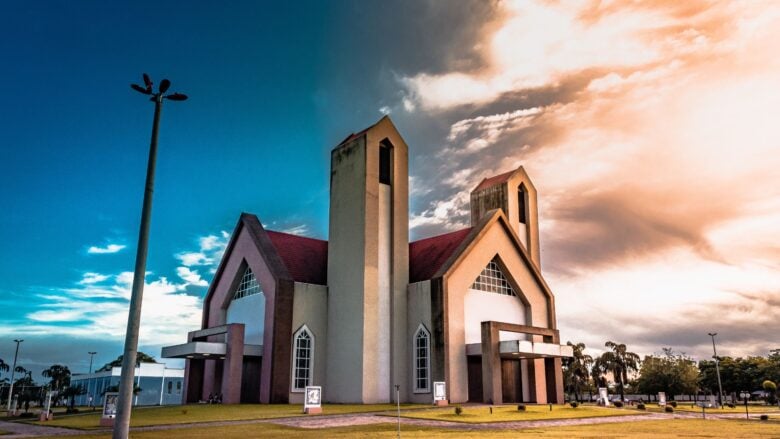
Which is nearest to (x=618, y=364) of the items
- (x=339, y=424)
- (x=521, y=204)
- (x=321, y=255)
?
(x=521, y=204)

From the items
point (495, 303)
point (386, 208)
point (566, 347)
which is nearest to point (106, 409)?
point (386, 208)

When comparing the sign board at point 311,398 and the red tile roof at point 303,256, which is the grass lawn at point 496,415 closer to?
the sign board at point 311,398

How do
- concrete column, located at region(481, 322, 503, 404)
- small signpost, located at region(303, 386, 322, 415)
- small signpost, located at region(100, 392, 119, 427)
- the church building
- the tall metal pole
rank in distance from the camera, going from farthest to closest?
the church building → concrete column, located at region(481, 322, 503, 404) → small signpost, located at region(303, 386, 322, 415) → small signpost, located at region(100, 392, 119, 427) → the tall metal pole

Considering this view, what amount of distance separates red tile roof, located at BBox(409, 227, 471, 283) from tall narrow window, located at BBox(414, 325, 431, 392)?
4.13m

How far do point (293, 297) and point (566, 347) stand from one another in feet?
64.7

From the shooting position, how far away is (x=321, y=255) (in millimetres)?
47656

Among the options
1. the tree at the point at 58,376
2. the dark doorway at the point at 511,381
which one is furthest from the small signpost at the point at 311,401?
the tree at the point at 58,376

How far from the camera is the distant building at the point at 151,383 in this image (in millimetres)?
66375

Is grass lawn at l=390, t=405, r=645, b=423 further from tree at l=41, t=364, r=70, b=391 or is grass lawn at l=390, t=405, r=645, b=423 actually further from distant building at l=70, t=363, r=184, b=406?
tree at l=41, t=364, r=70, b=391

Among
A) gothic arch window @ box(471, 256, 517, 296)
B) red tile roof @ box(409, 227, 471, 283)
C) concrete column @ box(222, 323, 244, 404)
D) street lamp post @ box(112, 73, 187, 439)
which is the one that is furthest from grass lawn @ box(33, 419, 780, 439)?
gothic arch window @ box(471, 256, 517, 296)

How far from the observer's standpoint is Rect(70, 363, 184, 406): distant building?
218 feet

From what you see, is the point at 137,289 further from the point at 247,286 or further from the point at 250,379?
the point at 247,286

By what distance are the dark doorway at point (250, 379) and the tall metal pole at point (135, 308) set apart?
27.6 m

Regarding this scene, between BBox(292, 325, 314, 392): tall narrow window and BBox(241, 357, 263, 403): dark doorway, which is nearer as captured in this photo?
BBox(292, 325, 314, 392): tall narrow window
